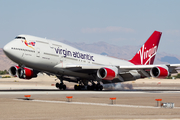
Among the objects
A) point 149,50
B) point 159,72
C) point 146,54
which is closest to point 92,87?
point 159,72

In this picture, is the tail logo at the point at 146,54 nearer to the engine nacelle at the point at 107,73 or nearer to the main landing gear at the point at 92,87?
the main landing gear at the point at 92,87

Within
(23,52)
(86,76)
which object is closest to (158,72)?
(86,76)

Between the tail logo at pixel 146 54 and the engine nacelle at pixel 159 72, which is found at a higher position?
the tail logo at pixel 146 54

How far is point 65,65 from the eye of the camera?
39344 mm

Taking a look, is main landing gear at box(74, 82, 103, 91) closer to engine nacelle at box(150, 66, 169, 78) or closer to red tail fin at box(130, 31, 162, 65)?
engine nacelle at box(150, 66, 169, 78)

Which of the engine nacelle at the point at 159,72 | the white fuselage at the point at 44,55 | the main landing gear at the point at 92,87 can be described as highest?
the white fuselage at the point at 44,55

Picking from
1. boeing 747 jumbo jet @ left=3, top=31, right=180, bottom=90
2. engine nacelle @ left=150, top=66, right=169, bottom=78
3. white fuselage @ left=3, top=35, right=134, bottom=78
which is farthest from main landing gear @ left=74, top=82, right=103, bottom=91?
engine nacelle @ left=150, top=66, right=169, bottom=78

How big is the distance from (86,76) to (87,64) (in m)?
1.83

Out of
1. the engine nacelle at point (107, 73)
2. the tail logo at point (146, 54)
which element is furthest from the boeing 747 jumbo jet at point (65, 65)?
the tail logo at point (146, 54)

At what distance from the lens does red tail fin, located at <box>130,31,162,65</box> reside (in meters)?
50.4

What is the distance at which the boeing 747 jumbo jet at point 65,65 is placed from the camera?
119ft

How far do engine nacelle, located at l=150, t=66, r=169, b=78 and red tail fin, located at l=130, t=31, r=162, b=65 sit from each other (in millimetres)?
11905

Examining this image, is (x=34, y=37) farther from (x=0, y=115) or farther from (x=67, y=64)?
(x=0, y=115)

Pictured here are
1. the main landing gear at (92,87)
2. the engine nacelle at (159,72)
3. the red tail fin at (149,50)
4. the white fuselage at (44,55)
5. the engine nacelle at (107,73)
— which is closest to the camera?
the white fuselage at (44,55)
